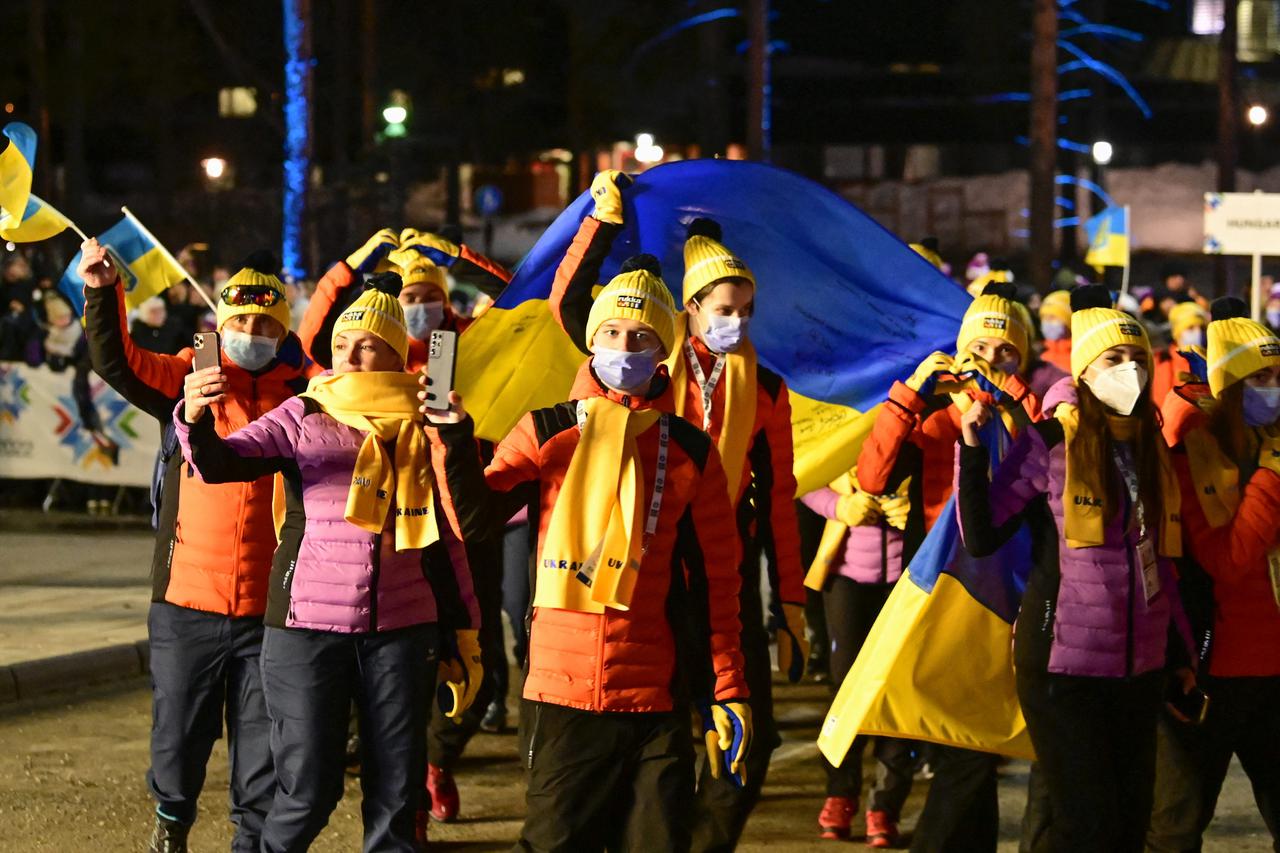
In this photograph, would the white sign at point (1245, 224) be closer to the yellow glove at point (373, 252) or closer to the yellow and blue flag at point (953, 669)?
the yellow glove at point (373, 252)

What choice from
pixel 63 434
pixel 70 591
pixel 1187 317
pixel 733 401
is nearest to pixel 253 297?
pixel 733 401

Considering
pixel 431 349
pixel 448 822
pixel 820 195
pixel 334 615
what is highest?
pixel 820 195

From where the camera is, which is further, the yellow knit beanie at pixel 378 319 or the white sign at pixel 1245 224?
the white sign at pixel 1245 224

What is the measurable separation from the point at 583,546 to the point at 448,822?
2887mm

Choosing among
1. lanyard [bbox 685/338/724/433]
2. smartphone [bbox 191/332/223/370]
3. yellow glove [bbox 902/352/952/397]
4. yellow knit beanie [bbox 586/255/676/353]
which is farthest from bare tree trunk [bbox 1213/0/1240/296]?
smartphone [bbox 191/332/223/370]

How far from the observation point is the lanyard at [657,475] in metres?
5.50

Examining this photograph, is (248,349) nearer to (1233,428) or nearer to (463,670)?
(463,670)

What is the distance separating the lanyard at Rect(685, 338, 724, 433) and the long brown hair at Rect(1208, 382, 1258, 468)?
62.3 inches

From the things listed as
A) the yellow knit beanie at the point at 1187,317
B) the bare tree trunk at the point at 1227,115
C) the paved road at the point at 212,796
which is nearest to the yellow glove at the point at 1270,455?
the paved road at the point at 212,796

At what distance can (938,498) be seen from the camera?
25.7ft

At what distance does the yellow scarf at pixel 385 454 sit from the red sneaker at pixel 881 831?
258 centimetres

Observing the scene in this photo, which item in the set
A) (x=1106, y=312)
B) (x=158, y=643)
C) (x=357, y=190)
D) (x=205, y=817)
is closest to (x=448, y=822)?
(x=205, y=817)

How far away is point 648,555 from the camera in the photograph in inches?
217

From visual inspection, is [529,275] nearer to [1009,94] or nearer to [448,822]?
[448,822]
